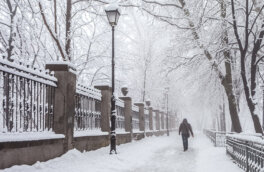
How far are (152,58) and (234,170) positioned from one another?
29.8 meters

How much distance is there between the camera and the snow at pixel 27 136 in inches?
243

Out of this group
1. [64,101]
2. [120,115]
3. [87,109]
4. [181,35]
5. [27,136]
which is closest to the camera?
[27,136]

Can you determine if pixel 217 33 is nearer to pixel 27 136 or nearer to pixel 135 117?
pixel 135 117

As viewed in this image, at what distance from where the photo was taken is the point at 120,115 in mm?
17438

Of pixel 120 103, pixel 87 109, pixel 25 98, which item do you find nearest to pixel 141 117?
pixel 120 103

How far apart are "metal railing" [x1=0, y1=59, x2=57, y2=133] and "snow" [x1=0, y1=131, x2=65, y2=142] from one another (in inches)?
4.5

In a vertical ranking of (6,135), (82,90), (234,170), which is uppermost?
(82,90)

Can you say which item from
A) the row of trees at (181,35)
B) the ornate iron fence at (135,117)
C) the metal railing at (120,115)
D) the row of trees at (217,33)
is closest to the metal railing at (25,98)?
Result: the row of trees at (181,35)

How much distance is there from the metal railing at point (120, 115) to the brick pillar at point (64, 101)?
6.92 meters

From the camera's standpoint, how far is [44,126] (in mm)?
8297

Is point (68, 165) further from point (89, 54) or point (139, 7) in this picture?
point (89, 54)

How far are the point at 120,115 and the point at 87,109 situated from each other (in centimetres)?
595

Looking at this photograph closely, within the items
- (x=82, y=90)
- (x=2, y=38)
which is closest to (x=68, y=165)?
(x=82, y=90)

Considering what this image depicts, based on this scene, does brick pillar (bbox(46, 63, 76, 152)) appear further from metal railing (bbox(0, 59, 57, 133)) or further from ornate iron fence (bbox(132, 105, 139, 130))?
ornate iron fence (bbox(132, 105, 139, 130))
